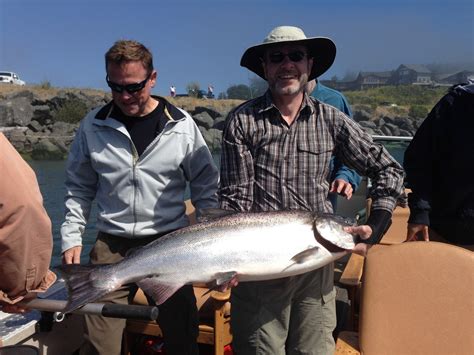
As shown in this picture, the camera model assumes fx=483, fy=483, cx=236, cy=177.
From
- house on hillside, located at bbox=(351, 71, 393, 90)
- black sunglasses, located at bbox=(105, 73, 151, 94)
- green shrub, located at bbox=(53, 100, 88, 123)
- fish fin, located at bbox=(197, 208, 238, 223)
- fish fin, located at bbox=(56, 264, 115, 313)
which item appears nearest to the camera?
fish fin, located at bbox=(56, 264, 115, 313)

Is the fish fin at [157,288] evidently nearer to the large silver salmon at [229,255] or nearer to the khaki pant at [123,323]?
the large silver salmon at [229,255]

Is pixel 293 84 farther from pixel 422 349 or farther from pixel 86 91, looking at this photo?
pixel 86 91

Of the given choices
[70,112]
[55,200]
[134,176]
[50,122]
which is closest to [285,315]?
[134,176]

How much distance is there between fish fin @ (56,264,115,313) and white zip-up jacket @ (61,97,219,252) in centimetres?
62

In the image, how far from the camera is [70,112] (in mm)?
37344

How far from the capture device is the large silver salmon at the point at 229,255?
9.34 ft

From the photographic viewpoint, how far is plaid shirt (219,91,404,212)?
3.00 metres

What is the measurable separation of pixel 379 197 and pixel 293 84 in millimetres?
898

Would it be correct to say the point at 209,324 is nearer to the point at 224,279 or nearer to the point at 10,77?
the point at 224,279

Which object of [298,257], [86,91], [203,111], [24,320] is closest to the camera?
[298,257]

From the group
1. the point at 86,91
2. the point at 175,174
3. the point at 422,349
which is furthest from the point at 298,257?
the point at 86,91

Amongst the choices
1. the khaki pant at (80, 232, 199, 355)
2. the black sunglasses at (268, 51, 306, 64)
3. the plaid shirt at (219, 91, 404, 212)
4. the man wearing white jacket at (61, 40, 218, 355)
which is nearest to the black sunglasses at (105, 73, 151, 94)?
the man wearing white jacket at (61, 40, 218, 355)

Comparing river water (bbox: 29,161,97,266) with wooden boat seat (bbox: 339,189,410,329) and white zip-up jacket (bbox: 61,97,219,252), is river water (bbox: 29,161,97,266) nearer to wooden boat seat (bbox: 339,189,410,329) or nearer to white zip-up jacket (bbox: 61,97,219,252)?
white zip-up jacket (bbox: 61,97,219,252)

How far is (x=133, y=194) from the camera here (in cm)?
347
